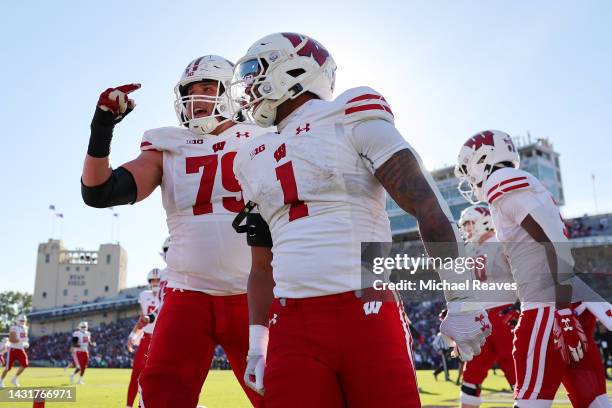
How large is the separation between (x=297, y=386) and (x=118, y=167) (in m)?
1.96

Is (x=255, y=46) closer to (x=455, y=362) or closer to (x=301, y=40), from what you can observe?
(x=301, y=40)

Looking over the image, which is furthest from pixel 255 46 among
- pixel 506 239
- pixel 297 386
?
pixel 506 239

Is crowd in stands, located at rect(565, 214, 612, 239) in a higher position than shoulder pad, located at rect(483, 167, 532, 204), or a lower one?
higher

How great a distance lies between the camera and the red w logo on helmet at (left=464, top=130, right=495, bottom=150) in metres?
5.10

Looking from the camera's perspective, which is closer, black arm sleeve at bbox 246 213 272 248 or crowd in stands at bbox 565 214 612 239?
black arm sleeve at bbox 246 213 272 248

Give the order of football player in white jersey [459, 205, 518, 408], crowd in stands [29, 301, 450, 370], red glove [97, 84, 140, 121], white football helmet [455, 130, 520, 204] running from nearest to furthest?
red glove [97, 84, 140, 121] → white football helmet [455, 130, 520, 204] → football player in white jersey [459, 205, 518, 408] → crowd in stands [29, 301, 450, 370]

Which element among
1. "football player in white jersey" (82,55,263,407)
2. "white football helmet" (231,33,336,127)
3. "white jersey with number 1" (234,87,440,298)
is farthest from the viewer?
"football player in white jersey" (82,55,263,407)

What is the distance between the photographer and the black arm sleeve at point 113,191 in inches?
127

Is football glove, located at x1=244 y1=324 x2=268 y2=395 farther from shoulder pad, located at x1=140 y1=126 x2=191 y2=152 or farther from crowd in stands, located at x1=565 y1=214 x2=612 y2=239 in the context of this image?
crowd in stands, located at x1=565 y1=214 x2=612 y2=239

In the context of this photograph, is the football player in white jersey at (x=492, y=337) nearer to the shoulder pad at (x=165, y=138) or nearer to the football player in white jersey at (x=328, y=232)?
the shoulder pad at (x=165, y=138)

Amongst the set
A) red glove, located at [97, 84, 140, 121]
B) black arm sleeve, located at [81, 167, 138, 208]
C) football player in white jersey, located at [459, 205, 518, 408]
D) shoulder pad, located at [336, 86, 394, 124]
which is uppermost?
red glove, located at [97, 84, 140, 121]

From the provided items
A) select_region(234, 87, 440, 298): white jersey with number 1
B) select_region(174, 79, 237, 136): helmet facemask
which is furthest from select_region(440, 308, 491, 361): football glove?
select_region(174, 79, 237, 136): helmet facemask

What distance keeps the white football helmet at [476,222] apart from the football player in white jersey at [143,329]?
18.2 feet

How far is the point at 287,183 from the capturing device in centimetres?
248
